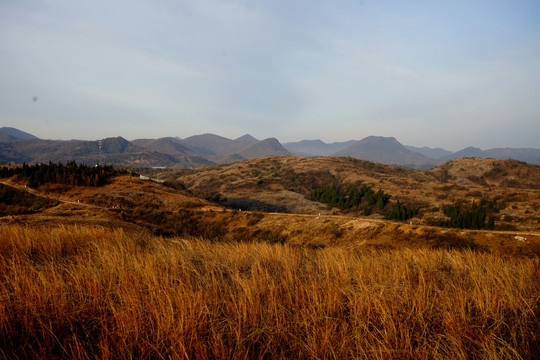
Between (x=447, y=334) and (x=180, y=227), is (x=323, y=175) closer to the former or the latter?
(x=180, y=227)

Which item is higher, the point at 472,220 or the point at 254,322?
the point at 254,322

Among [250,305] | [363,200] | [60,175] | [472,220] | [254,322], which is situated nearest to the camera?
[254,322]

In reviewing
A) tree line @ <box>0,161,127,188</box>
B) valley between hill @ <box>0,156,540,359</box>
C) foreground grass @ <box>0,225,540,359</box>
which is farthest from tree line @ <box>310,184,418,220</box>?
tree line @ <box>0,161,127,188</box>

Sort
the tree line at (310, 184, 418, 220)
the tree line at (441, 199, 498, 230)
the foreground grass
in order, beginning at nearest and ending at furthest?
the foreground grass, the tree line at (441, 199, 498, 230), the tree line at (310, 184, 418, 220)

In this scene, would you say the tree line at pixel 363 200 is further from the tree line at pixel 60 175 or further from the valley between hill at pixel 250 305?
the tree line at pixel 60 175

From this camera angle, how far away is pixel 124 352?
2.11 meters

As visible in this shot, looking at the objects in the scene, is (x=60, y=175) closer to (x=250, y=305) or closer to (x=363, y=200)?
(x=250, y=305)

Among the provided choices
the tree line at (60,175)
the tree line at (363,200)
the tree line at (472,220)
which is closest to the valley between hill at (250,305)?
the tree line at (472,220)

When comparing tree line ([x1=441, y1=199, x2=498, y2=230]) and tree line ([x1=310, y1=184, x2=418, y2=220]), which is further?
tree line ([x1=310, y1=184, x2=418, y2=220])

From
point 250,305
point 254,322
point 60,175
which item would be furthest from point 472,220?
point 60,175

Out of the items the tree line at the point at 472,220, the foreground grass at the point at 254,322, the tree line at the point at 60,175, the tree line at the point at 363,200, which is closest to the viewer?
the foreground grass at the point at 254,322

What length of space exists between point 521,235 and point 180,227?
3398cm

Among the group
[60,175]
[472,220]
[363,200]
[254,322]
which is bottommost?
[363,200]

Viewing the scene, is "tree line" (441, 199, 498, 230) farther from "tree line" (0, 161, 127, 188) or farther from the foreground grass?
"tree line" (0, 161, 127, 188)
